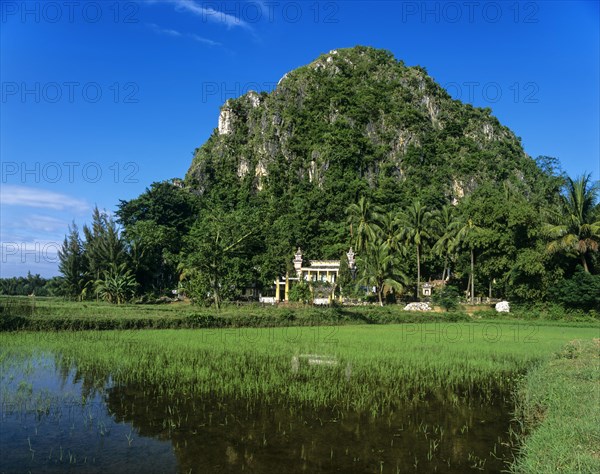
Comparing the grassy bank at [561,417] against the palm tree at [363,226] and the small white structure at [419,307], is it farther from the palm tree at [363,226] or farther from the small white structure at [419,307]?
the palm tree at [363,226]

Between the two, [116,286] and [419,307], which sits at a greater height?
[116,286]

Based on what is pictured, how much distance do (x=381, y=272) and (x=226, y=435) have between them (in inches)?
1141

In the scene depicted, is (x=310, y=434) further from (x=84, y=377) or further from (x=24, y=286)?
(x=24, y=286)

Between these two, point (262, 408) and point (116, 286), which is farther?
point (116, 286)

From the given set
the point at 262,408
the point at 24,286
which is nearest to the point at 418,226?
the point at 262,408

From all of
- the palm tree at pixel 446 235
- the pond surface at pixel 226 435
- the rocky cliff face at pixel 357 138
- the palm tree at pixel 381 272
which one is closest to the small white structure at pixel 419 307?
the palm tree at pixel 381 272

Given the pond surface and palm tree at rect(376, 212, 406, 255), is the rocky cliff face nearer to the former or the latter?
palm tree at rect(376, 212, 406, 255)

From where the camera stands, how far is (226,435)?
605 cm

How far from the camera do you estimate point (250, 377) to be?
9383 mm

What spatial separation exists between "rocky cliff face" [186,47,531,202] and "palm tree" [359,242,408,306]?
29.3 meters

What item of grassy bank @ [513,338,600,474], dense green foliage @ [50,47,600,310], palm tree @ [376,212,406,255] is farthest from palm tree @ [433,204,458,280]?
grassy bank @ [513,338,600,474]

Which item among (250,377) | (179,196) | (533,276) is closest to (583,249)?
(533,276)

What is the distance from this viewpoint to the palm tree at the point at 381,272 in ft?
111

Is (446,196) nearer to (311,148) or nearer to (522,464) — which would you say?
(311,148)
